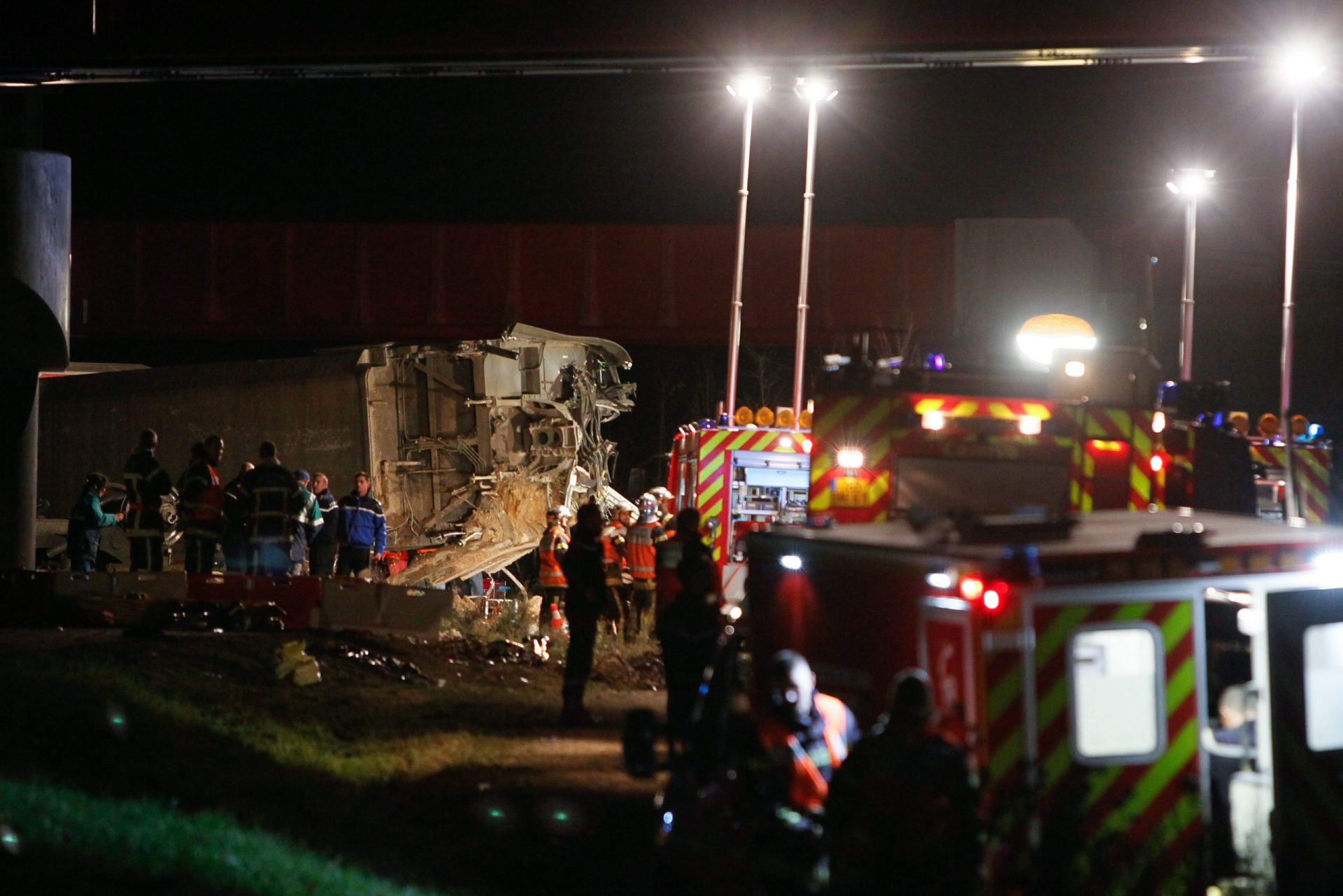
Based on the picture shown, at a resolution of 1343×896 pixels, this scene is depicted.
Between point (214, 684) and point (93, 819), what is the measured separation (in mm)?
5165

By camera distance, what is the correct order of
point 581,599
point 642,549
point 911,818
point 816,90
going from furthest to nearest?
point 816,90, point 642,549, point 581,599, point 911,818

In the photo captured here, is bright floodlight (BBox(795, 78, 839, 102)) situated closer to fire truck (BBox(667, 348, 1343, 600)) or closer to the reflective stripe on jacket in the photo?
fire truck (BBox(667, 348, 1343, 600))

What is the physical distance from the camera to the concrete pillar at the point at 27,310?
50.8 ft

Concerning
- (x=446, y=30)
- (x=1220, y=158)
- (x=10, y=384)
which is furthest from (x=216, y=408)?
(x=1220, y=158)

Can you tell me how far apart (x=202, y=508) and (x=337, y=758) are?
611 centimetres

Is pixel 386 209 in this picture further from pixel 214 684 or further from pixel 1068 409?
pixel 1068 409

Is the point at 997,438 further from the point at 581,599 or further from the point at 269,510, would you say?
the point at 269,510

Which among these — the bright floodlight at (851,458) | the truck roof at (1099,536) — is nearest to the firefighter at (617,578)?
the bright floodlight at (851,458)

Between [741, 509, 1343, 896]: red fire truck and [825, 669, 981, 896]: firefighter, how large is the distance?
16cm

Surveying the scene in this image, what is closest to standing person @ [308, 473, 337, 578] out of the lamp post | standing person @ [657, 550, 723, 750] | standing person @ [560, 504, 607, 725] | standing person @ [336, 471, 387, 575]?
standing person @ [336, 471, 387, 575]

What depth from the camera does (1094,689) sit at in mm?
5359

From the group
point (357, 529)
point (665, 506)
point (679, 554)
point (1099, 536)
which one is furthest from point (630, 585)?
point (1099, 536)

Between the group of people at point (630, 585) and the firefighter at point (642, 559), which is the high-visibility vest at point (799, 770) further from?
the firefighter at point (642, 559)

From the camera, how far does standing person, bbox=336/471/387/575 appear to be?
17.1m
